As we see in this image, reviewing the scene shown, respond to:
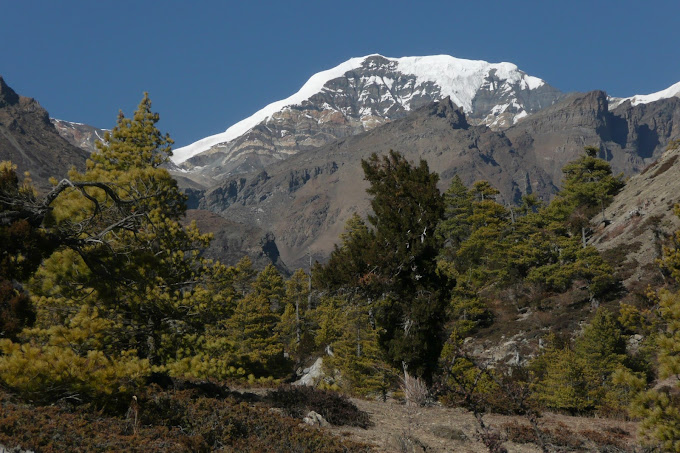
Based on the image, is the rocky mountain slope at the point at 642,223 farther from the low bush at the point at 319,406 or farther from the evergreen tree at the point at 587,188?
the low bush at the point at 319,406

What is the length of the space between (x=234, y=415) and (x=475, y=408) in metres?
6.28

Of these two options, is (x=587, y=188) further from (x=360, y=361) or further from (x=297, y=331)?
(x=360, y=361)

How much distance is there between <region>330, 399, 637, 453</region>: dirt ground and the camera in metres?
10.5

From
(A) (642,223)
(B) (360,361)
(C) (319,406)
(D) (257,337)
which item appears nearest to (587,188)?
(A) (642,223)

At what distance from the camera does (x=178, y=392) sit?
10969 mm

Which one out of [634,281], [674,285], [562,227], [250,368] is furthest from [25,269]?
[562,227]

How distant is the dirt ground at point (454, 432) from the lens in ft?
34.5

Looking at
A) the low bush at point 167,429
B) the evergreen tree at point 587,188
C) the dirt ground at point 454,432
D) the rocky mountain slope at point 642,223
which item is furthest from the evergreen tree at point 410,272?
the evergreen tree at point 587,188

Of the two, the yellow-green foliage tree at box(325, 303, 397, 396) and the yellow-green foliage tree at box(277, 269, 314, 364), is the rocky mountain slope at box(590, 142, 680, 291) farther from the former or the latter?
the yellow-green foliage tree at box(277, 269, 314, 364)

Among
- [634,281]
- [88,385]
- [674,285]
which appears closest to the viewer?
[88,385]

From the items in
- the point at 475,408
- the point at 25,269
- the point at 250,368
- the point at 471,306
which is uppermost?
the point at 25,269

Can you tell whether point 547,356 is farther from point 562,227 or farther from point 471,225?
point 471,225

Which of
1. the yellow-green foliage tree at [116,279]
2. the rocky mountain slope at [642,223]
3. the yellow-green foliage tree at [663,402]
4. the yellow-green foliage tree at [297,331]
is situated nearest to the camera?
the yellow-green foliage tree at [663,402]

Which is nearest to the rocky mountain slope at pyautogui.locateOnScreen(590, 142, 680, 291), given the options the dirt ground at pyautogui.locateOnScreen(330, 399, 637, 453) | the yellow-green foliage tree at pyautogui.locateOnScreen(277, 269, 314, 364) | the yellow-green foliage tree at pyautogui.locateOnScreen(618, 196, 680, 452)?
the dirt ground at pyautogui.locateOnScreen(330, 399, 637, 453)
